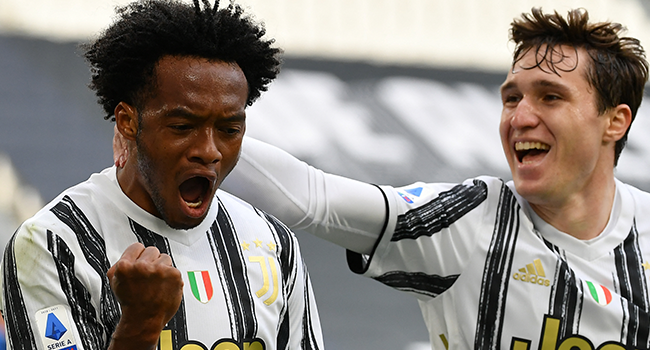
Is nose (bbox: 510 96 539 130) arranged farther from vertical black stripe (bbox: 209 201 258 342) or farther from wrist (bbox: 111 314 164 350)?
wrist (bbox: 111 314 164 350)

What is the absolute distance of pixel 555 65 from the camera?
233cm

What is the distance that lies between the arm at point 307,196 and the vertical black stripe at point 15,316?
2.24ft

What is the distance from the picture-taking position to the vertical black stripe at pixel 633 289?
221cm

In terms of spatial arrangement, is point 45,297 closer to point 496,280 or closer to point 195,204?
point 195,204

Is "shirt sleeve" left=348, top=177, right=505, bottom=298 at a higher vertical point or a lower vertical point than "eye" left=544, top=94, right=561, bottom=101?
lower

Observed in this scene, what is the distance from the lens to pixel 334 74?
5.72 m

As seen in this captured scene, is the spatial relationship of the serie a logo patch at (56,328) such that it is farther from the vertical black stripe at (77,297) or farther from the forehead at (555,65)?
the forehead at (555,65)

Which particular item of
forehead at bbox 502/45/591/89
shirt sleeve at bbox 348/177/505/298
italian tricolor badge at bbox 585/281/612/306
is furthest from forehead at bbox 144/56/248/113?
italian tricolor badge at bbox 585/281/612/306

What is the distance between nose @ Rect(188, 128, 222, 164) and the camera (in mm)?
1605

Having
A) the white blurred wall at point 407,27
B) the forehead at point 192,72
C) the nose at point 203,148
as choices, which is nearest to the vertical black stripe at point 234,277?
the nose at point 203,148

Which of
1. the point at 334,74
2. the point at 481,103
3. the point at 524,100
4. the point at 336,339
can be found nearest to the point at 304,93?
the point at 334,74

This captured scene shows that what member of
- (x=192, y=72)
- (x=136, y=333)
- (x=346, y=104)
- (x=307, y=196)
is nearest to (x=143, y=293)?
(x=136, y=333)

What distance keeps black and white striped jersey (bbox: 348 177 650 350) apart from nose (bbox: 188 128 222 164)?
2.32ft

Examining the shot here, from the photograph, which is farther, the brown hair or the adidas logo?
the brown hair
